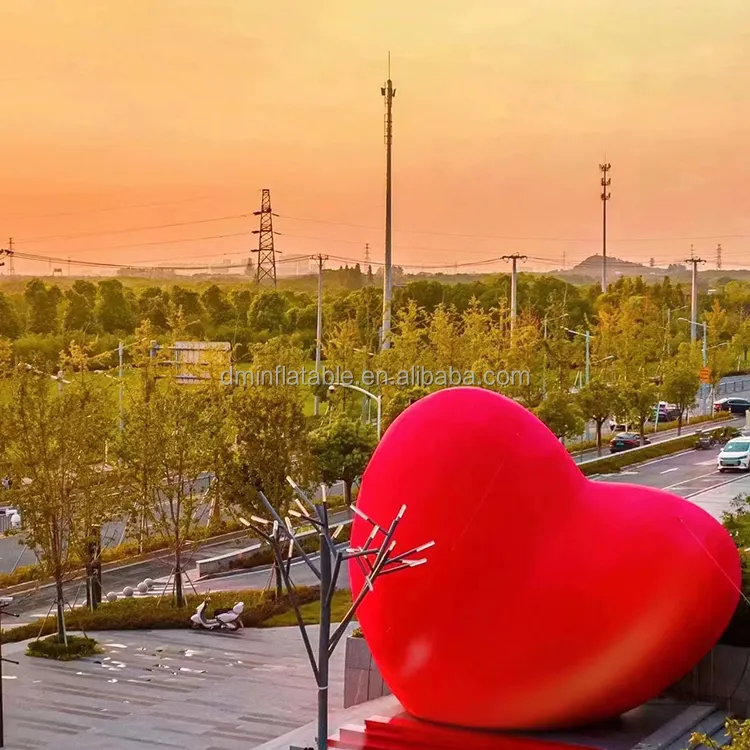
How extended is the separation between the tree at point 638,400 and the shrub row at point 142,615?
79.2ft

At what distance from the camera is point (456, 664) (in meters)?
12.7

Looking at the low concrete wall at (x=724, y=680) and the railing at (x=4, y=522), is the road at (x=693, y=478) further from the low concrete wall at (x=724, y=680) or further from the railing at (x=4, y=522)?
the low concrete wall at (x=724, y=680)

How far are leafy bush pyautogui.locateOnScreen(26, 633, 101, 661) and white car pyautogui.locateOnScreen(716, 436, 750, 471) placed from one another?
25482 mm

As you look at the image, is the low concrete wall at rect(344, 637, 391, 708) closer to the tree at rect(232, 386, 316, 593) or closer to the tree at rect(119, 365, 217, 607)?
the tree at rect(119, 365, 217, 607)

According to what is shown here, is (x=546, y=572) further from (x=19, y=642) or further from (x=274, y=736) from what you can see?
(x=19, y=642)

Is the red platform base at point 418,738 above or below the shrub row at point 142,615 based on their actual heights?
Result: above

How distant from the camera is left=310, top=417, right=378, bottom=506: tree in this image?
34.1 metres

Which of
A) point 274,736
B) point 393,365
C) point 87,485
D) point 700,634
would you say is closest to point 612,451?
point 393,365

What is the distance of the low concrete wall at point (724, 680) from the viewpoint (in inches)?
532

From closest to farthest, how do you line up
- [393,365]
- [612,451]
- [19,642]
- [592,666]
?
[592,666] → [19,642] → [393,365] → [612,451]

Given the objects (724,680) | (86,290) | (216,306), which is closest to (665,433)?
(216,306)

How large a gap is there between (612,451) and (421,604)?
3693 cm

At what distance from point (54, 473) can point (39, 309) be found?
5418 centimetres

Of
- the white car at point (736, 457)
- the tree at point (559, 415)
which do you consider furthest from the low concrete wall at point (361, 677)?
the white car at point (736, 457)
